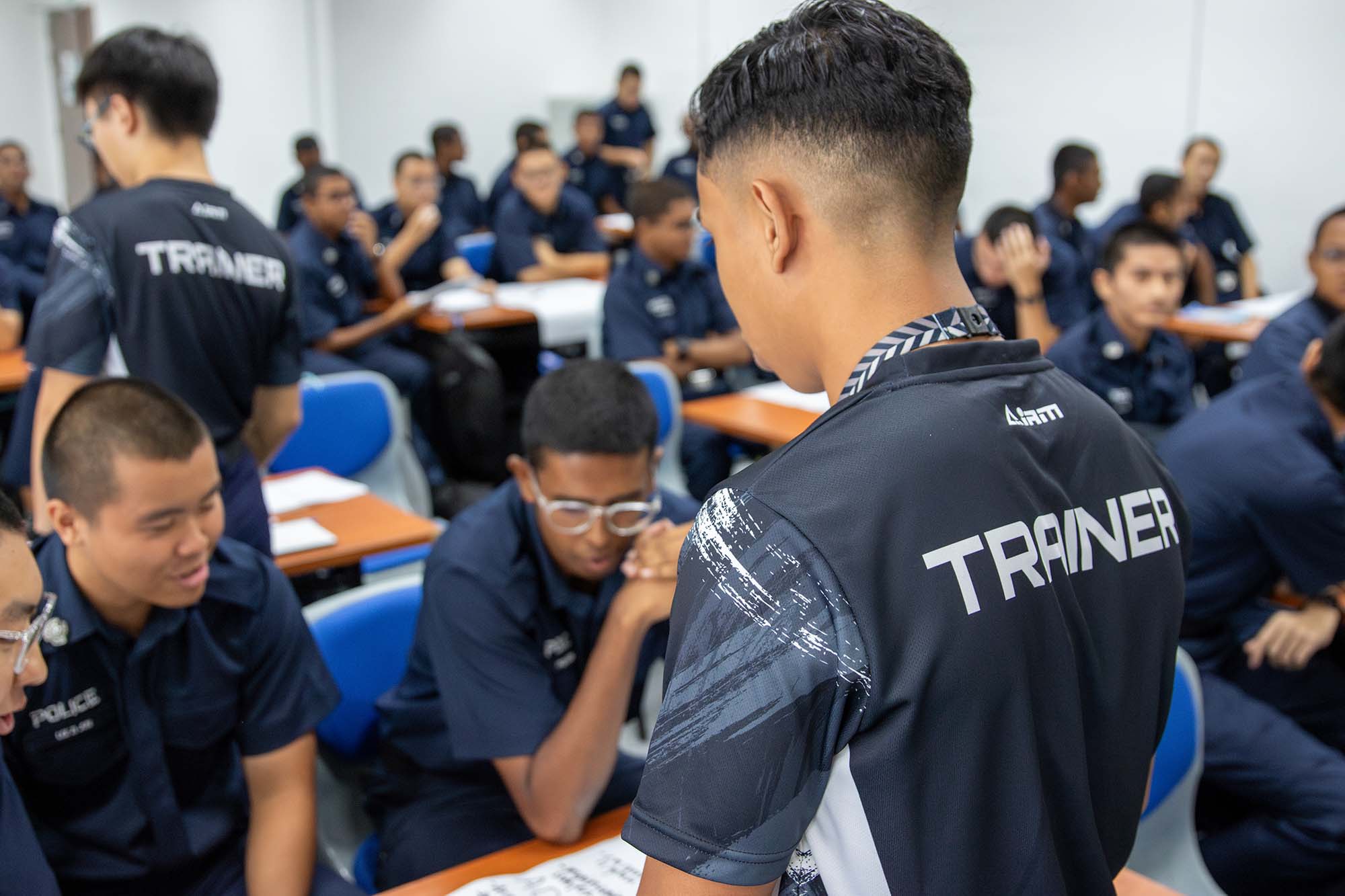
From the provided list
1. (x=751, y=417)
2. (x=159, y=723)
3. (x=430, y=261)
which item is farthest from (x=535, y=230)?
(x=159, y=723)

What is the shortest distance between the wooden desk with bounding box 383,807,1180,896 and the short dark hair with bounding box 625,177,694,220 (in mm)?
3383

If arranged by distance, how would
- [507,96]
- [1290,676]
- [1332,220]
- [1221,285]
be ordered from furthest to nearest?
[507,96] → [1221,285] → [1332,220] → [1290,676]

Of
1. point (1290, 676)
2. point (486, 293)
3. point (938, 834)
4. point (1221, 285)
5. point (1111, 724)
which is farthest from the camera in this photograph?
point (1221, 285)

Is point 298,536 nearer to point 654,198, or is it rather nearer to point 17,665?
point 17,665

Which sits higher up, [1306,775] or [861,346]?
[861,346]

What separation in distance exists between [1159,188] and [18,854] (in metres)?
6.02

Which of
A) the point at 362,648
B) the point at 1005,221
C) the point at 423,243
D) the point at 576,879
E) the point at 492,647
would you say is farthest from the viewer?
the point at 423,243

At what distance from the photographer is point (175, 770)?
5.07ft

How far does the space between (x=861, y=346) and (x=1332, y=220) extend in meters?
4.12

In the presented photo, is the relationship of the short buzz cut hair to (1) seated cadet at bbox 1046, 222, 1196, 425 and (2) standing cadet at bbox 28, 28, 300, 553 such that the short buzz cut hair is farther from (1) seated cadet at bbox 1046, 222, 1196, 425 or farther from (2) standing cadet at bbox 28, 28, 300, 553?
(1) seated cadet at bbox 1046, 222, 1196, 425

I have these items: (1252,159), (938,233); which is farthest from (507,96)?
(938,233)

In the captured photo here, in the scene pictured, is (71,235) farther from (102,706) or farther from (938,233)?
(938,233)

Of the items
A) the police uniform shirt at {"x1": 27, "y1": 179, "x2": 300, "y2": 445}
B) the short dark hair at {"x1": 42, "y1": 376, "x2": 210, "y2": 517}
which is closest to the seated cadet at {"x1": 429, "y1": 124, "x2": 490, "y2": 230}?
the police uniform shirt at {"x1": 27, "y1": 179, "x2": 300, "y2": 445}

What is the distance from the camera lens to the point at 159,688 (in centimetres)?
152
